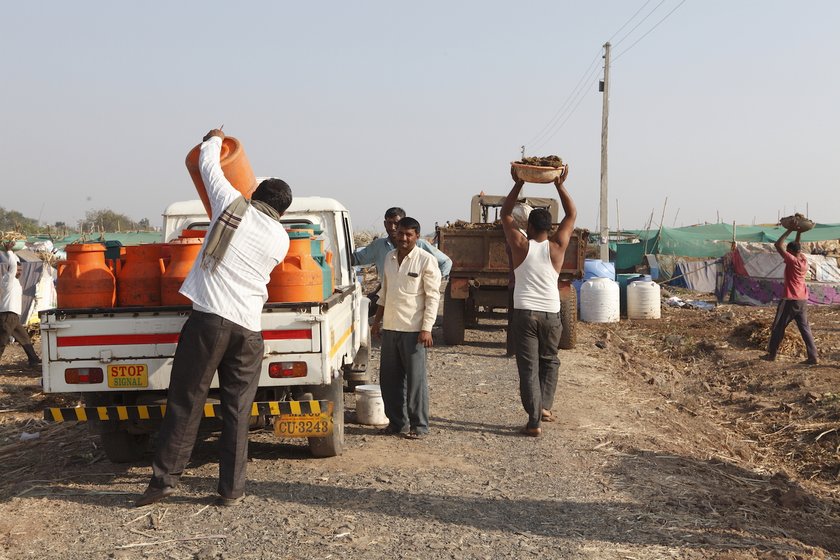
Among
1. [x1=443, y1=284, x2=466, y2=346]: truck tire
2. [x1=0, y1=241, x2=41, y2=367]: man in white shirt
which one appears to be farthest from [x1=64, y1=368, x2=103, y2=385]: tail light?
[x1=443, y1=284, x2=466, y2=346]: truck tire

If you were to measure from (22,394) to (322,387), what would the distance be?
6444mm

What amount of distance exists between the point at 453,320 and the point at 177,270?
7.40m

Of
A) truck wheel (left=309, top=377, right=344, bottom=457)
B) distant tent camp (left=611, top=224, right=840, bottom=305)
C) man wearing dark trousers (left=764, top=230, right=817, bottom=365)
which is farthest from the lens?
distant tent camp (left=611, top=224, right=840, bottom=305)

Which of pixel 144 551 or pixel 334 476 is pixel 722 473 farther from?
pixel 144 551

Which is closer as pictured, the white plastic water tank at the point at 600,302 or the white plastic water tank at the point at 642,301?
the white plastic water tank at the point at 600,302

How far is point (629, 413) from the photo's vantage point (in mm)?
8039

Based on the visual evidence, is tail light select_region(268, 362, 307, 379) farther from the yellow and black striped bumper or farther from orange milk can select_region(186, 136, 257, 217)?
orange milk can select_region(186, 136, 257, 217)

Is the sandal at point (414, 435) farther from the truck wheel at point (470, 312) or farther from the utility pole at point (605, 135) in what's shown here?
the utility pole at point (605, 135)

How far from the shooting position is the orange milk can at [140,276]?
5312mm

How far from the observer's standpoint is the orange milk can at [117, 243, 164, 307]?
5312 millimetres

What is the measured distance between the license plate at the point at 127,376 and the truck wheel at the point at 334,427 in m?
1.14

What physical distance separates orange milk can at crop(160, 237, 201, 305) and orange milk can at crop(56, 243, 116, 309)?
353 millimetres

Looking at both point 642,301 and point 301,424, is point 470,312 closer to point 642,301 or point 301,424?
point 642,301

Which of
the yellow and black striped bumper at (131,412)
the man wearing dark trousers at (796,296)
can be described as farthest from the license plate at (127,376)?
the man wearing dark trousers at (796,296)
